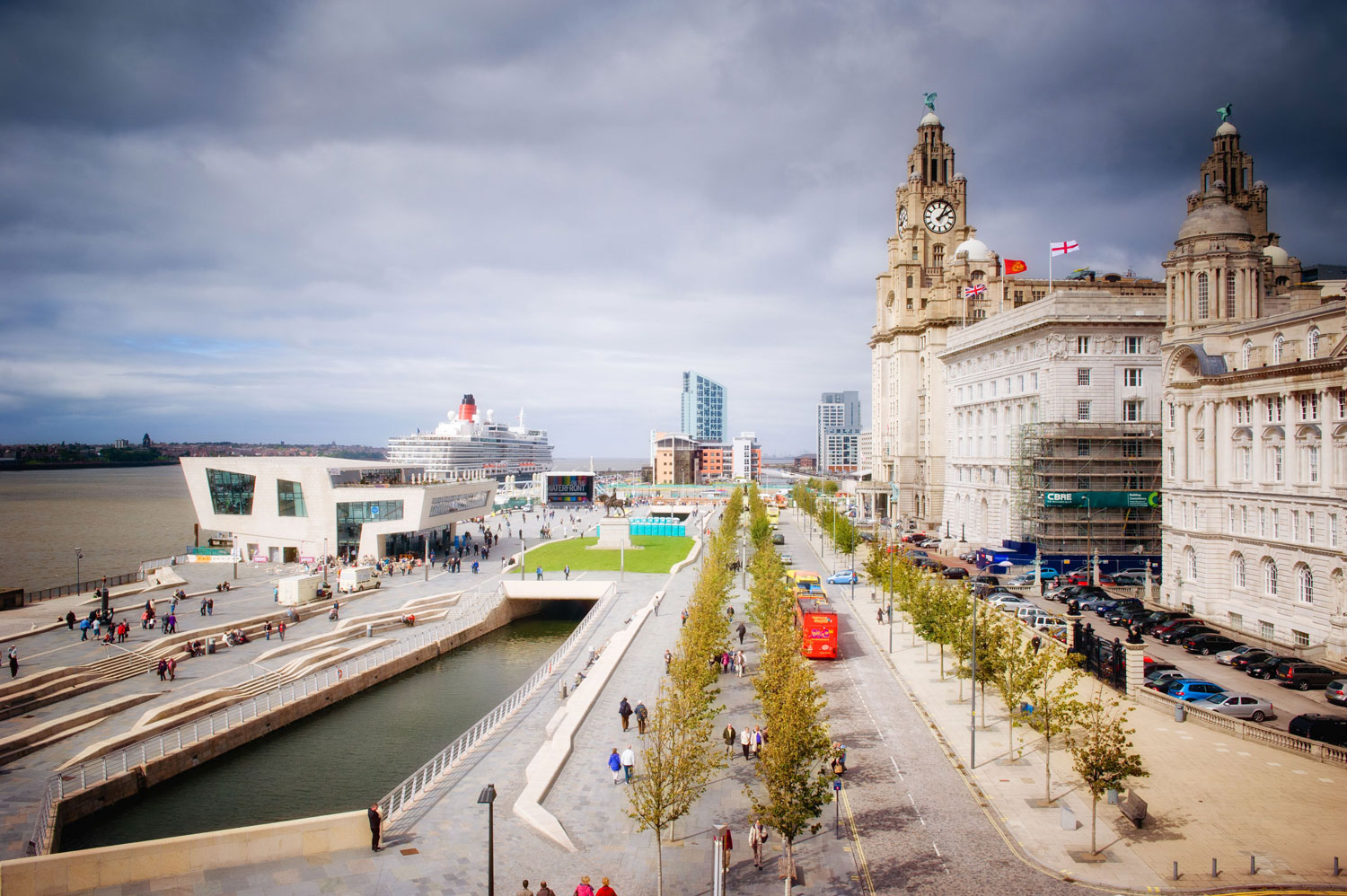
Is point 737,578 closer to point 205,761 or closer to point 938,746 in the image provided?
point 938,746

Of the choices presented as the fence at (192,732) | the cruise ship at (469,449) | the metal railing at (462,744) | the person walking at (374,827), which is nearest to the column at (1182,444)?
the metal railing at (462,744)

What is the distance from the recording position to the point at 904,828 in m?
20.0

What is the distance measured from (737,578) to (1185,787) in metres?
40.8

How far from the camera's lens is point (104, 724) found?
95.3 feet

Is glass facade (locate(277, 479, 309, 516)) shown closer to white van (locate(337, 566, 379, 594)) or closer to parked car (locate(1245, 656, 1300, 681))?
white van (locate(337, 566, 379, 594))

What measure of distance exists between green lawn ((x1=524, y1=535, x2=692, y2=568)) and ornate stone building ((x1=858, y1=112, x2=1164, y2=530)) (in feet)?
103

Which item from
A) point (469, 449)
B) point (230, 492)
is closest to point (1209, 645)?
point (230, 492)

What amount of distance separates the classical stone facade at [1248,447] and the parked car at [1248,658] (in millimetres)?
3032

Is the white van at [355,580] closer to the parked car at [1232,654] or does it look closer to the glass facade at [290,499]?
the glass facade at [290,499]

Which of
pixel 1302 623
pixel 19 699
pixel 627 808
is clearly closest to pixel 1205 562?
pixel 1302 623

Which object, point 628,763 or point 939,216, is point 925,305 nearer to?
point 939,216

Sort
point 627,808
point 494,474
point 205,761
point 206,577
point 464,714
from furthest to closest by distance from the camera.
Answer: point 494,474 → point 206,577 → point 464,714 → point 205,761 → point 627,808

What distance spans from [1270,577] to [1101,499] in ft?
72.7

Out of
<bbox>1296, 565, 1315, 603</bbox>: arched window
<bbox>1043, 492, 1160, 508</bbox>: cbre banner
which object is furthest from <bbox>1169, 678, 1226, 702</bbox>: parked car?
<bbox>1043, 492, 1160, 508</bbox>: cbre banner
